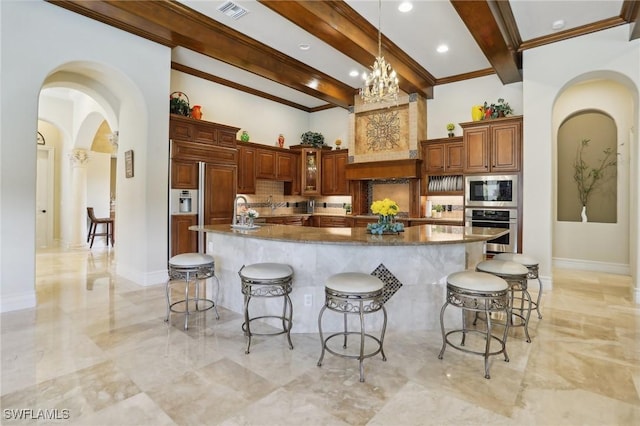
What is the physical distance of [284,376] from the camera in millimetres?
2283

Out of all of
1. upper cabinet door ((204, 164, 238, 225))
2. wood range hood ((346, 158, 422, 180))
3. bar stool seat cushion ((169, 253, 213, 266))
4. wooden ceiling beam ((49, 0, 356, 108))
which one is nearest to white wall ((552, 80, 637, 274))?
wood range hood ((346, 158, 422, 180))

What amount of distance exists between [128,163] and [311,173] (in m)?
3.98

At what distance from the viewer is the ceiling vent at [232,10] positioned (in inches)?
154

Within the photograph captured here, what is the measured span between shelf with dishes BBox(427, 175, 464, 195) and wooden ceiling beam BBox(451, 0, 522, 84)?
1911mm

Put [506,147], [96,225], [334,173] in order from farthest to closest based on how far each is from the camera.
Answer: [96,225] < [334,173] < [506,147]

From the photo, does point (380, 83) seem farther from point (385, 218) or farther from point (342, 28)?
point (385, 218)

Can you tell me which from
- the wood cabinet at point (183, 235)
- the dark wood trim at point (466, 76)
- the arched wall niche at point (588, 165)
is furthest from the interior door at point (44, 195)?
the arched wall niche at point (588, 165)

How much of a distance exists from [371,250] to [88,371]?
2.34 m

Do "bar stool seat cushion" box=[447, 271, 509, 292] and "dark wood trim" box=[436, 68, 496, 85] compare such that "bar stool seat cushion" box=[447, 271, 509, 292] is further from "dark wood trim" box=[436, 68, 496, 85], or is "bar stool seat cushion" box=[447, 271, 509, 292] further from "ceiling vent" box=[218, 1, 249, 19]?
"dark wood trim" box=[436, 68, 496, 85]

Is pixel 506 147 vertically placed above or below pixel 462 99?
below

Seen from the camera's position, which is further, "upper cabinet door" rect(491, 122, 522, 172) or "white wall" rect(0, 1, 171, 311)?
"upper cabinet door" rect(491, 122, 522, 172)

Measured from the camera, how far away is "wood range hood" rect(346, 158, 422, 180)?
646 cm

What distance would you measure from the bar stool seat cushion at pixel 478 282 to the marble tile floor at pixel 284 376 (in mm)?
589

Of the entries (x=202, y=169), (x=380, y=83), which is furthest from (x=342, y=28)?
(x=202, y=169)
